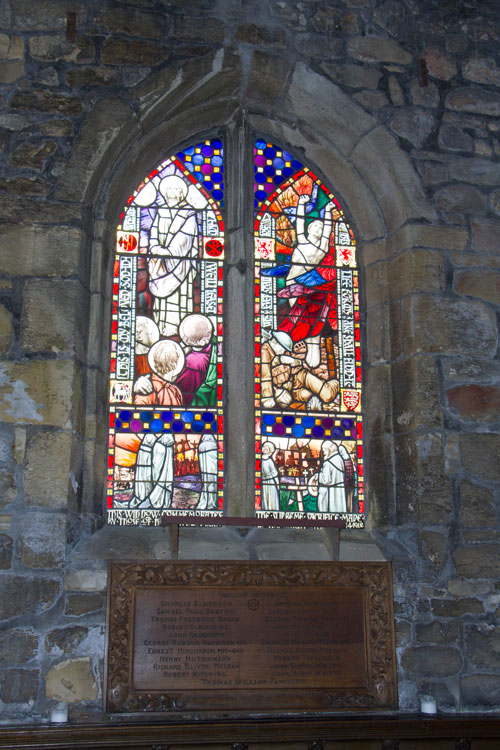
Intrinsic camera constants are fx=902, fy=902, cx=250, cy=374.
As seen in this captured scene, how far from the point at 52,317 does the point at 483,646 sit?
8.16 ft

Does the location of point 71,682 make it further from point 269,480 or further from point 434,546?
point 434,546

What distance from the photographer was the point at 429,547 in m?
4.22

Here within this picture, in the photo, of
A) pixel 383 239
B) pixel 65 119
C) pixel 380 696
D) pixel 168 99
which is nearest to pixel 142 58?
pixel 168 99

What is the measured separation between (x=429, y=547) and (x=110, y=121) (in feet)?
8.48

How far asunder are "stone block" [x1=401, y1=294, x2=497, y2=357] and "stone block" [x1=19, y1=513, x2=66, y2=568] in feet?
6.34

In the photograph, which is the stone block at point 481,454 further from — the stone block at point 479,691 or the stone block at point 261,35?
the stone block at point 261,35

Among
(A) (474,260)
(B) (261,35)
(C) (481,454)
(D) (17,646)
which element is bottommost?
(D) (17,646)

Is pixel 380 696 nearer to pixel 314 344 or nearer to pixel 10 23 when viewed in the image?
pixel 314 344

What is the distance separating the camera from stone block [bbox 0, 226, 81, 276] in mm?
4188

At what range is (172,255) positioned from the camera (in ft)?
15.7

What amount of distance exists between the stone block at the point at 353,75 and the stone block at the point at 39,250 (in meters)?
1.69

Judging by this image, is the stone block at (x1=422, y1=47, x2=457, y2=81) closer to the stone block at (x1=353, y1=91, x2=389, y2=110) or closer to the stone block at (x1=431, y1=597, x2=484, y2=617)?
the stone block at (x1=353, y1=91, x2=389, y2=110)

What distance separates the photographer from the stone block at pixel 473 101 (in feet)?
16.1

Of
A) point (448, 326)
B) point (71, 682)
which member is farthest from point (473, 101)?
point (71, 682)
